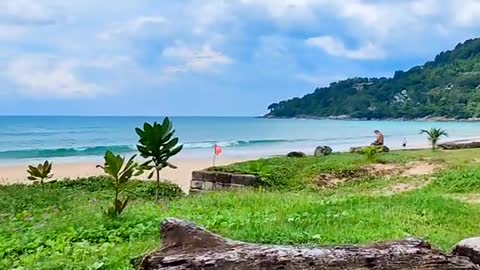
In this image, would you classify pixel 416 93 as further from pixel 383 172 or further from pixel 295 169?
pixel 295 169

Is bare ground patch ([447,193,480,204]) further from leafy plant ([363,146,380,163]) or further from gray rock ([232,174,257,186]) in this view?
leafy plant ([363,146,380,163])

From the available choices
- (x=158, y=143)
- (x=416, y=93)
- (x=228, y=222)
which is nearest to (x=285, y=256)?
(x=228, y=222)

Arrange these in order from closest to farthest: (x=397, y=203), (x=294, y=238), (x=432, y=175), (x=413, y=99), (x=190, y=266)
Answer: (x=190, y=266)
(x=294, y=238)
(x=397, y=203)
(x=432, y=175)
(x=413, y=99)

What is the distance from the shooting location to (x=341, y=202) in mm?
7500

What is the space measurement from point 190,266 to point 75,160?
26.7m

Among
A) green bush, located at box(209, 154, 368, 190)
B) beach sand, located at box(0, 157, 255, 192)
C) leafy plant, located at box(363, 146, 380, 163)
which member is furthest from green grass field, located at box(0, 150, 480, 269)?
beach sand, located at box(0, 157, 255, 192)

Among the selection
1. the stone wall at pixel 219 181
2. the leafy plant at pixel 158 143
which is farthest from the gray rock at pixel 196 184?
the leafy plant at pixel 158 143

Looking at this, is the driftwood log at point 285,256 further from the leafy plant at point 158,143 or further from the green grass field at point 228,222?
the leafy plant at point 158,143

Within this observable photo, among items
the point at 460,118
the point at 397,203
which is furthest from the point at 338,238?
the point at 460,118

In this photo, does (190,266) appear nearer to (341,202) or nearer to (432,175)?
(341,202)

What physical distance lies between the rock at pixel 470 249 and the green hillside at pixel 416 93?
229 feet

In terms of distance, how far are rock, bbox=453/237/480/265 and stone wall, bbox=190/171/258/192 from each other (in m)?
8.38

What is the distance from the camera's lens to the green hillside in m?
70.4

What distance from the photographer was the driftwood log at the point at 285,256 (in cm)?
285
